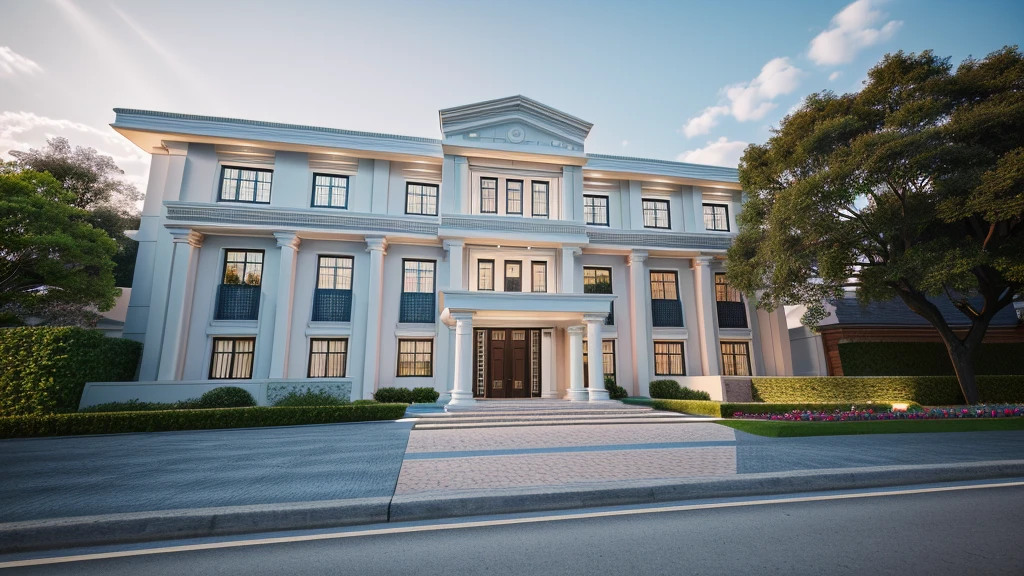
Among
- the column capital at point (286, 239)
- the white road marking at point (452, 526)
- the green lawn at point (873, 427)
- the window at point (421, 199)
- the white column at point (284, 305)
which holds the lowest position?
the white road marking at point (452, 526)

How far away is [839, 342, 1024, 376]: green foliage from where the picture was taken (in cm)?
2159

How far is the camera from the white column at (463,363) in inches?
623

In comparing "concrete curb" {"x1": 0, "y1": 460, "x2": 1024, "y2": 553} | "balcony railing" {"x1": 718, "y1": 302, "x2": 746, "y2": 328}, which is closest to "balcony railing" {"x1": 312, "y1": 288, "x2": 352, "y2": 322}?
"concrete curb" {"x1": 0, "y1": 460, "x2": 1024, "y2": 553}

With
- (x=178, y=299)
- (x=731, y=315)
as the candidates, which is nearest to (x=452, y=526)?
(x=178, y=299)

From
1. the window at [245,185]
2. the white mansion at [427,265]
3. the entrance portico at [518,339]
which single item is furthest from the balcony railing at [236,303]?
the entrance portico at [518,339]

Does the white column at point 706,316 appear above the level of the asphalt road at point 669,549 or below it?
above

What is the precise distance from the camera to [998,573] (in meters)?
3.24

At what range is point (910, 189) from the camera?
51.6ft

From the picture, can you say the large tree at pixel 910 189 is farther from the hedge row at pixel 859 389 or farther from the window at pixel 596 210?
the window at pixel 596 210

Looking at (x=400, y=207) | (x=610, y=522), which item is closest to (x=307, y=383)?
(x=400, y=207)

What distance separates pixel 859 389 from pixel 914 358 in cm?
667

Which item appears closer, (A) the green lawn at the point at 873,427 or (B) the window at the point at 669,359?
(A) the green lawn at the point at 873,427

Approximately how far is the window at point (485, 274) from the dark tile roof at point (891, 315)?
55.0ft

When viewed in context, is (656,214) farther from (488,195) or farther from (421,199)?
(421,199)
